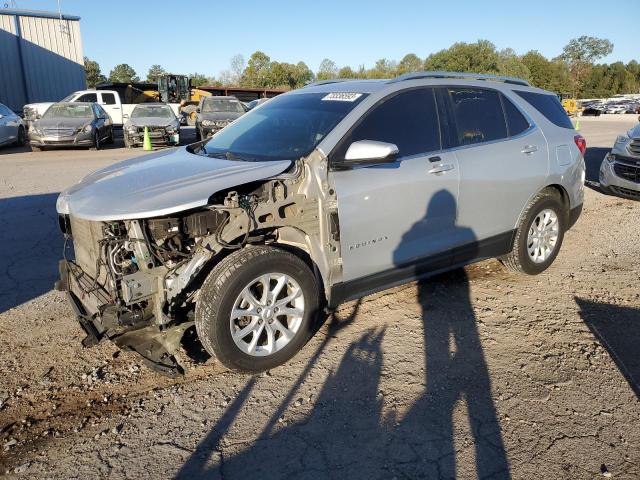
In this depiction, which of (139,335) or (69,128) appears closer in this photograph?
(139,335)

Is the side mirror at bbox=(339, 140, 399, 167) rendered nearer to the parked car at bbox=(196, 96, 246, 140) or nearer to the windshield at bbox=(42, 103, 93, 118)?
the parked car at bbox=(196, 96, 246, 140)

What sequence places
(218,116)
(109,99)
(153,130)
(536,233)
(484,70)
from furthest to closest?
(484,70) → (109,99) → (218,116) → (153,130) → (536,233)

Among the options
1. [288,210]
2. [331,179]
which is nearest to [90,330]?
[288,210]

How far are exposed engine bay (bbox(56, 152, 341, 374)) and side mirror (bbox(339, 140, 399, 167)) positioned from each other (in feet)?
0.65

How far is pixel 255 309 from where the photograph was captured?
3.45 metres

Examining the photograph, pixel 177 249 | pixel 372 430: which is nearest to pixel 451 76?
pixel 177 249

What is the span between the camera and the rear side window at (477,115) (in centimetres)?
451

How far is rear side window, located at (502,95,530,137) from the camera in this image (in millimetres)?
4936

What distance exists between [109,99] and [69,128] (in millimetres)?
8022

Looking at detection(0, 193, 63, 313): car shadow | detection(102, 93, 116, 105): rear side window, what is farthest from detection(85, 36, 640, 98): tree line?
detection(0, 193, 63, 313): car shadow

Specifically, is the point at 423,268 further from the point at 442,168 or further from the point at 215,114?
the point at 215,114

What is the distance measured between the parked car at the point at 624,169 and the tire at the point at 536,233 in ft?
14.1

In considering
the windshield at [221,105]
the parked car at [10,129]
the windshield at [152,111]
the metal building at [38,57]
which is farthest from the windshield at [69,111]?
the metal building at [38,57]

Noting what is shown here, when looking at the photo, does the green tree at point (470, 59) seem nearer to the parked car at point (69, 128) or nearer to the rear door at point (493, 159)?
the parked car at point (69, 128)
